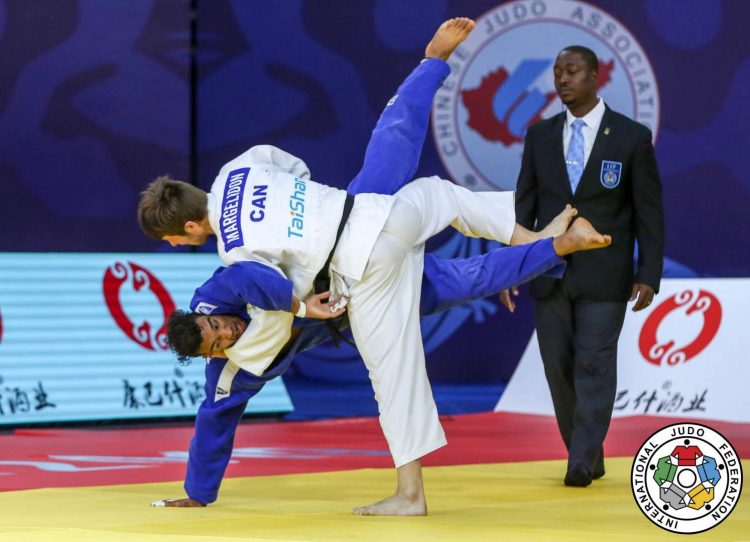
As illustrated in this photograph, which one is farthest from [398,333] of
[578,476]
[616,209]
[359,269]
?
[616,209]

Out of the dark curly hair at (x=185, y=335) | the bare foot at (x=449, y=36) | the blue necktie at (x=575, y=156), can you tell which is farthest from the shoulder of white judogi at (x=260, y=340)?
the blue necktie at (x=575, y=156)

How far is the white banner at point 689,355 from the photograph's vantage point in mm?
6473

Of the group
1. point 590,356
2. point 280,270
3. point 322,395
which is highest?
point 280,270

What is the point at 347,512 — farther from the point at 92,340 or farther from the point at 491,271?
the point at 92,340

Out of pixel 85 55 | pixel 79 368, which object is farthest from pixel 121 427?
pixel 85 55

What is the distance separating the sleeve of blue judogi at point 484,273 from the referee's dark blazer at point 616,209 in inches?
25.2

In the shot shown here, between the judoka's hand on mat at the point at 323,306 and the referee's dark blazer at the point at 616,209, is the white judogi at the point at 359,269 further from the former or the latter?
the referee's dark blazer at the point at 616,209

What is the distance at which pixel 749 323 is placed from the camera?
6.58 m

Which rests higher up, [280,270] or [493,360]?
[280,270]

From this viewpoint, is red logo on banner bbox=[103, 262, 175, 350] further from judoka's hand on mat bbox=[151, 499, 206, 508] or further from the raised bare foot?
the raised bare foot

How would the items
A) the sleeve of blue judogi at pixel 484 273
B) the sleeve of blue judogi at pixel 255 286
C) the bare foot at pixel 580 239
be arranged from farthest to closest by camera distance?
the sleeve of blue judogi at pixel 484 273 < the bare foot at pixel 580 239 < the sleeve of blue judogi at pixel 255 286

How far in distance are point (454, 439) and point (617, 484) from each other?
1792mm

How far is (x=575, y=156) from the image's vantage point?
4648 millimetres

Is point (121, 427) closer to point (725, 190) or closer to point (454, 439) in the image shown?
point (454, 439)
